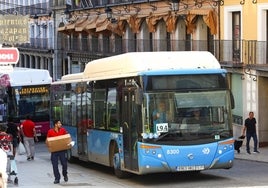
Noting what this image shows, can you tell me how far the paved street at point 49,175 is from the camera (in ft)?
65.6

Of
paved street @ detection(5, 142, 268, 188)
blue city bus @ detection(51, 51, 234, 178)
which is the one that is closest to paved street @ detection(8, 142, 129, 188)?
paved street @ detection(5, 142, 268, 188)

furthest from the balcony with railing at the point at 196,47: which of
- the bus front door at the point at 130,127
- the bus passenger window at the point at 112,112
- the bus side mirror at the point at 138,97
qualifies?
the bus side mirror at the point at 138,97

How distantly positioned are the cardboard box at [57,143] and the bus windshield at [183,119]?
207 cm

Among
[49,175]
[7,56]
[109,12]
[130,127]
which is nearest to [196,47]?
[109,12]

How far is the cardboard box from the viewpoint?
19.5 m

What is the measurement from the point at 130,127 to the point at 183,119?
1.54 m

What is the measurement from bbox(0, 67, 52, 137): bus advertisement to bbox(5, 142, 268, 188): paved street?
27.7ft

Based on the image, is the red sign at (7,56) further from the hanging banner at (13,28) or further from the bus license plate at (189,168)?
the hanging banner at (13,28)

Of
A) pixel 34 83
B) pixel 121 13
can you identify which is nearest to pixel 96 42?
pixel 121 13

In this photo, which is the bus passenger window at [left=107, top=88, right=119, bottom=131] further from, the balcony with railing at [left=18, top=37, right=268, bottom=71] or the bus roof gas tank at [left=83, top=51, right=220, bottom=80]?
the balcony with railing at [left=18, top=37, right=268, bottom=71]

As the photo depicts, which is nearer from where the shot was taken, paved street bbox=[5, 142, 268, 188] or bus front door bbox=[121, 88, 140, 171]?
bus front door bbox=[121, 88, 140, 171]

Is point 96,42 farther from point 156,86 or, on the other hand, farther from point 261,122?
point 156,86

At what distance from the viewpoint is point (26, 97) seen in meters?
39.4

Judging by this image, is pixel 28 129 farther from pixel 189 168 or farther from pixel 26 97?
pixel 189 168
